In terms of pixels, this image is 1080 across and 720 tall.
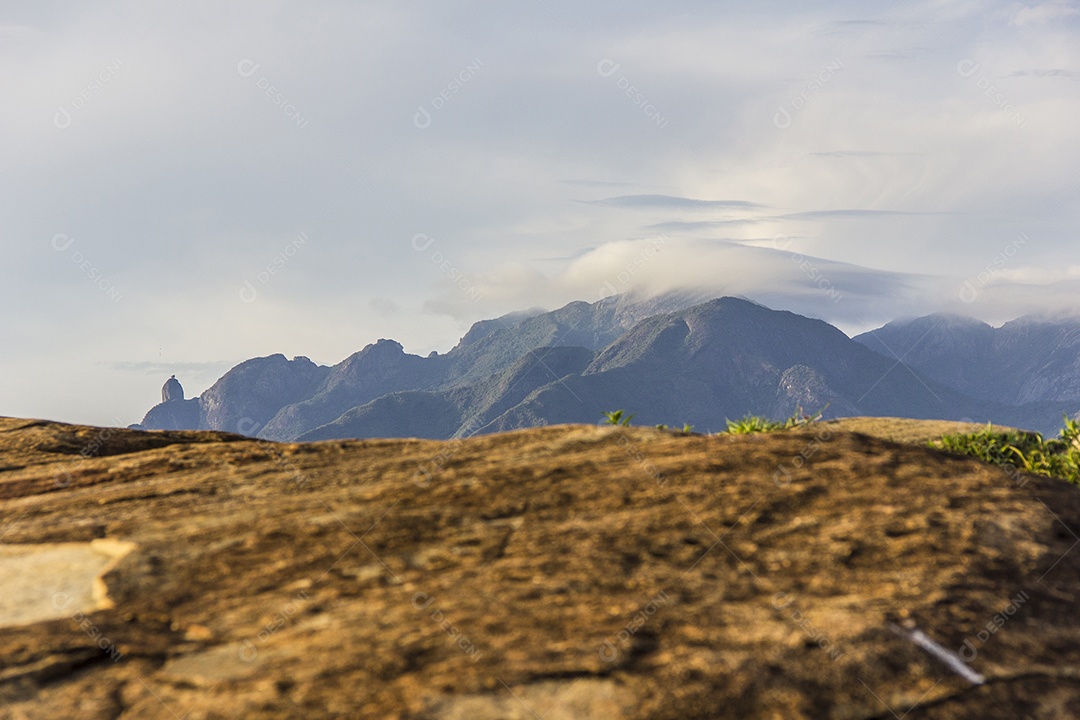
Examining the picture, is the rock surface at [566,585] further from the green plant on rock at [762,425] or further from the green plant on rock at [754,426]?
the green plant on rock at [754,426]

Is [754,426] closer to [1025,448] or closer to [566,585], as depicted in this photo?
[1025,448]

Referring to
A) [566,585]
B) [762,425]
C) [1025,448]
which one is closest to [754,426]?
[762,425]

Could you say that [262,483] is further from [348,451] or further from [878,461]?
[878,461]

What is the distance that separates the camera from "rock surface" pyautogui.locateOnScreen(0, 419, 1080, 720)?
7812 millimetres

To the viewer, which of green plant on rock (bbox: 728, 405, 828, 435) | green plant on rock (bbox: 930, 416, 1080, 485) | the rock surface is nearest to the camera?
the rock surface

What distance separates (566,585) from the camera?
31.3ft

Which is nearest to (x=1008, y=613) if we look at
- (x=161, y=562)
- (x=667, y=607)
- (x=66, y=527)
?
(x=667, y=607)

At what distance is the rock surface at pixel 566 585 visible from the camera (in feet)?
25.6

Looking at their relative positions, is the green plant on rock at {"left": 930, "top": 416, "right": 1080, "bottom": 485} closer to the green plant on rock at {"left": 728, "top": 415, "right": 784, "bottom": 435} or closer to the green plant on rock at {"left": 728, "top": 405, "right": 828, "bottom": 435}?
the green plant on rock at {"left": 728, "top": 405, "right": 828, "bottom": 435}

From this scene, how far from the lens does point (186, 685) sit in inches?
311

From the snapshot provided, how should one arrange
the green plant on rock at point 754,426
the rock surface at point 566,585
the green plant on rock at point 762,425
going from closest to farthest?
the rock surface at point 566,585, the green plant on rock at point 762,425, the green plant on rock at point 754,426

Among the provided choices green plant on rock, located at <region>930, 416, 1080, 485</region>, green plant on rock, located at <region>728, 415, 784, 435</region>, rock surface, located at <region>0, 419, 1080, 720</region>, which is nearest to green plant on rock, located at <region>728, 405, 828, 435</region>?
green plant on rock, located at <region>728, 415, 784, 435</region>

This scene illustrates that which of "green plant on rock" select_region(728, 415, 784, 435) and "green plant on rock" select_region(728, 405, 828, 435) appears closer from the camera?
"green plant on rock" select_region(728, 405, 828, 435)

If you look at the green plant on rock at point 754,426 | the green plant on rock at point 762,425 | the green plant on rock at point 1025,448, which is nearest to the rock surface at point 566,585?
the green plant on rock at point 1025,448
